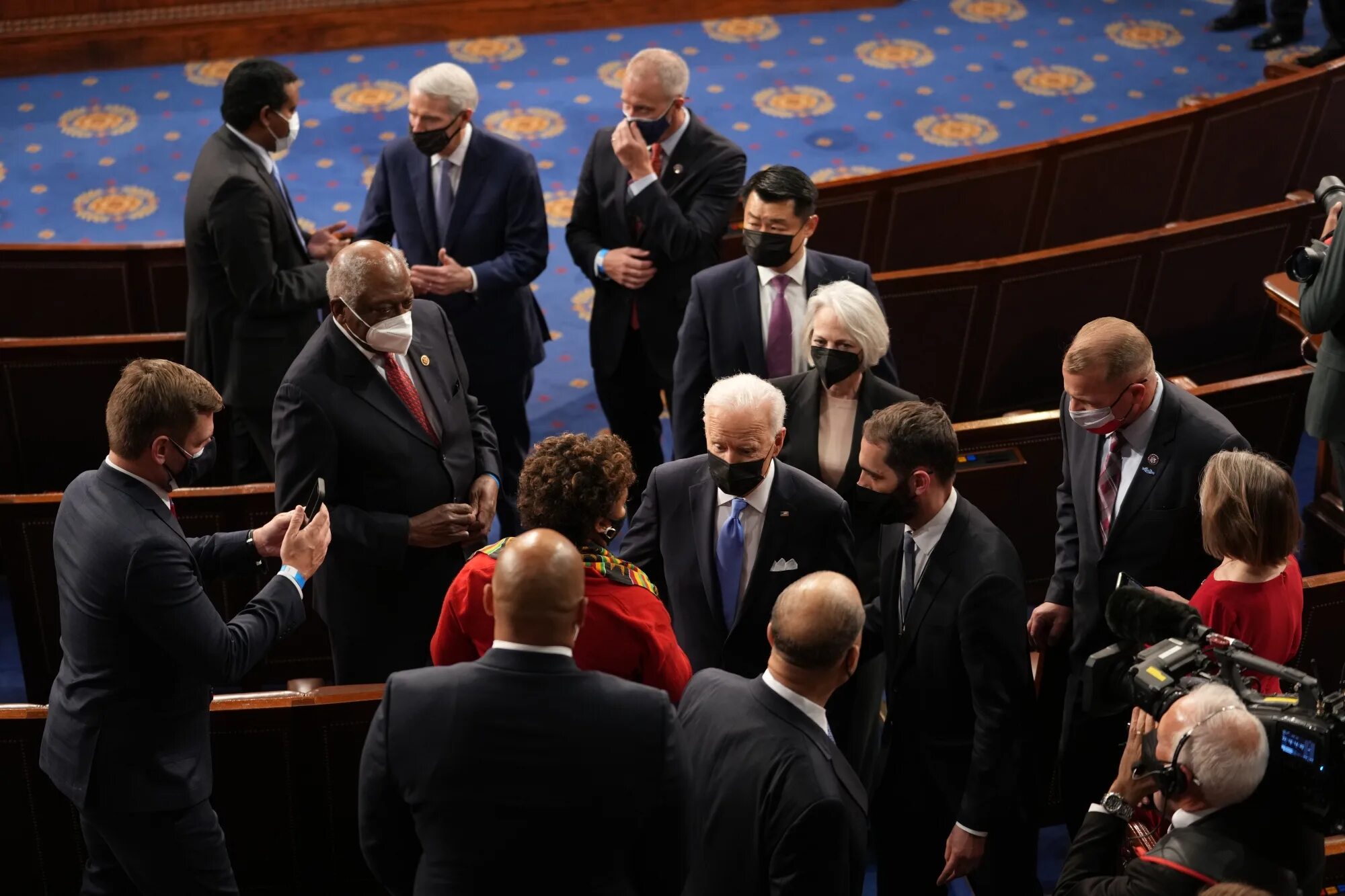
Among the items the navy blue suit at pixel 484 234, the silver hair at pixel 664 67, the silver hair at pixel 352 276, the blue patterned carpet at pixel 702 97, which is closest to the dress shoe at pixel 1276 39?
the blue patterned carpet at pixel 702 97

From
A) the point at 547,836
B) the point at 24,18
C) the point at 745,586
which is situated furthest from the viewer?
the point at 24,18

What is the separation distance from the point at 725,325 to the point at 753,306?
93 mm

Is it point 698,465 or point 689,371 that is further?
point 689,371

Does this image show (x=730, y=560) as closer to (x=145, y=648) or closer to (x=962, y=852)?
(x=962, y=852)

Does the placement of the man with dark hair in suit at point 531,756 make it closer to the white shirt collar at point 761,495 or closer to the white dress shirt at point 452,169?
the white shirt collar at point 761,495

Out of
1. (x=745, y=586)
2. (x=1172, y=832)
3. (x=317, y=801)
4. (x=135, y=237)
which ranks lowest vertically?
(x=135, y=237)

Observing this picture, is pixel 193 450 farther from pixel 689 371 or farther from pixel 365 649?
pixel 689 371

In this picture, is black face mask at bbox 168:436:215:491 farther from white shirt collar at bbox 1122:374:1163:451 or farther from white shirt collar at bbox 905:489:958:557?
white shirt collar at bbox 1122:374:1163:451

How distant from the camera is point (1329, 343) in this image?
3678 millimetres

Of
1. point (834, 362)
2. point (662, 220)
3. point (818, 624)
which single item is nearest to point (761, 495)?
point (834, 362)

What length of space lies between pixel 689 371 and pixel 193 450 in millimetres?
1463

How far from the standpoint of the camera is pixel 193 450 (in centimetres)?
278

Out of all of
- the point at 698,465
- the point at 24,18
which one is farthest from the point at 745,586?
the point at 24,18

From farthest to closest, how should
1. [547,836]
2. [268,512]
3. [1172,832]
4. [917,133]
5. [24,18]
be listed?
[24,18], [917,133], [268,512], [1172,832], [547,836]
